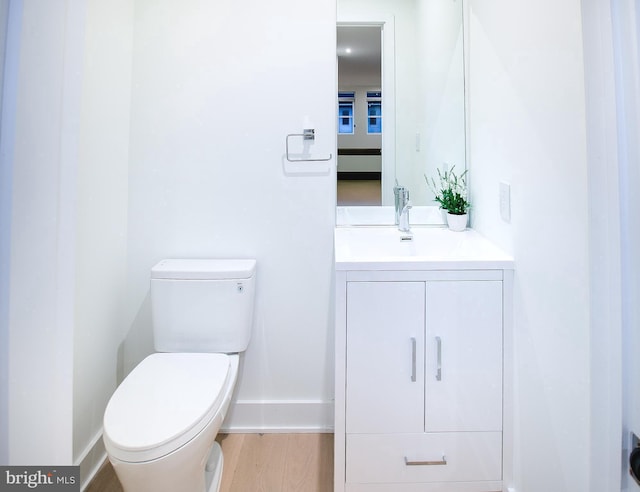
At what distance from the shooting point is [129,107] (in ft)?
6.40

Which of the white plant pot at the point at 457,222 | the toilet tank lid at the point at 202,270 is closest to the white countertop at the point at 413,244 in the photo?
the white plant pot at the point at 457,222

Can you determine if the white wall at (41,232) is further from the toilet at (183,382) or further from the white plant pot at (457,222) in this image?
the white plant pot at (457,222)

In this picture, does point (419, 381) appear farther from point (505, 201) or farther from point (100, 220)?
point (100, 220)

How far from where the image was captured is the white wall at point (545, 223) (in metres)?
1.10

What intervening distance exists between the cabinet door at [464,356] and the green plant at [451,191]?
577 millimetres

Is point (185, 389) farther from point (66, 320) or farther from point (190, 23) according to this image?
point (190, 23)

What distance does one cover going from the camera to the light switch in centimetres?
155

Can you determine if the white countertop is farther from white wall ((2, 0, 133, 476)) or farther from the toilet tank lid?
white wall ((2, 0, 133, 476))

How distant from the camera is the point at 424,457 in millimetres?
1538

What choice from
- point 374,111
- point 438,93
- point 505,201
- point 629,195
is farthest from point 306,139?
point 629,195

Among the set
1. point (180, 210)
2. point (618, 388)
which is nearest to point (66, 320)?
point (618, 388)

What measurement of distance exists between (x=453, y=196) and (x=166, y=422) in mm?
1500

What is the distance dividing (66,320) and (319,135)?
5.50 feet

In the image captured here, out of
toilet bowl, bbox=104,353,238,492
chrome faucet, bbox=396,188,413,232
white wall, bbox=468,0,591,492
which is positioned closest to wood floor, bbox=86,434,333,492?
toilet bowl, bbox=104,353,238,492
